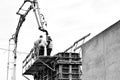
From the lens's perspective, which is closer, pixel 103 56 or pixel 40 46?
pixel 103 56

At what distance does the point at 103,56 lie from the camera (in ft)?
33.3

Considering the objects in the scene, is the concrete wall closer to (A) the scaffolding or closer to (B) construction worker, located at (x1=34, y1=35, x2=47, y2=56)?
(A) the scaffolding

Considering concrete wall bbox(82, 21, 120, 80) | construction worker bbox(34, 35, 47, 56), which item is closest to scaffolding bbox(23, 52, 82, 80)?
construction worker bbox(34, 35, 47, 56)

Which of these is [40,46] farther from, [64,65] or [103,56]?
[103,56]

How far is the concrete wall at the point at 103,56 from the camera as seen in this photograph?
9.30 m

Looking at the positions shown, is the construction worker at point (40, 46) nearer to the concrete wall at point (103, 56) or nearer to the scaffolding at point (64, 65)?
the scaffolding at point (64, 65)

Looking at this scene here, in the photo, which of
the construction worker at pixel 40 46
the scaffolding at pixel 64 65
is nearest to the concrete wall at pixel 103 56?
the scaffolding at pixel 64 65

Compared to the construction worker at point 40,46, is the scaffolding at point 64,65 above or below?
below

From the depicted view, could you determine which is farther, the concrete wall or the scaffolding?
the scaffolding

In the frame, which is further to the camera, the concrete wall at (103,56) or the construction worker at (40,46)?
the construction worker at (40,46)

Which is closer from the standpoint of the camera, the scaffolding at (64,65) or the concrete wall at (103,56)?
the concrete wall at (103,56)

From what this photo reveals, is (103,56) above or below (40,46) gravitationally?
below

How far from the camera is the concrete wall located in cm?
930

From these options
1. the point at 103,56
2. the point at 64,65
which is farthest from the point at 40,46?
the point at 103,56
